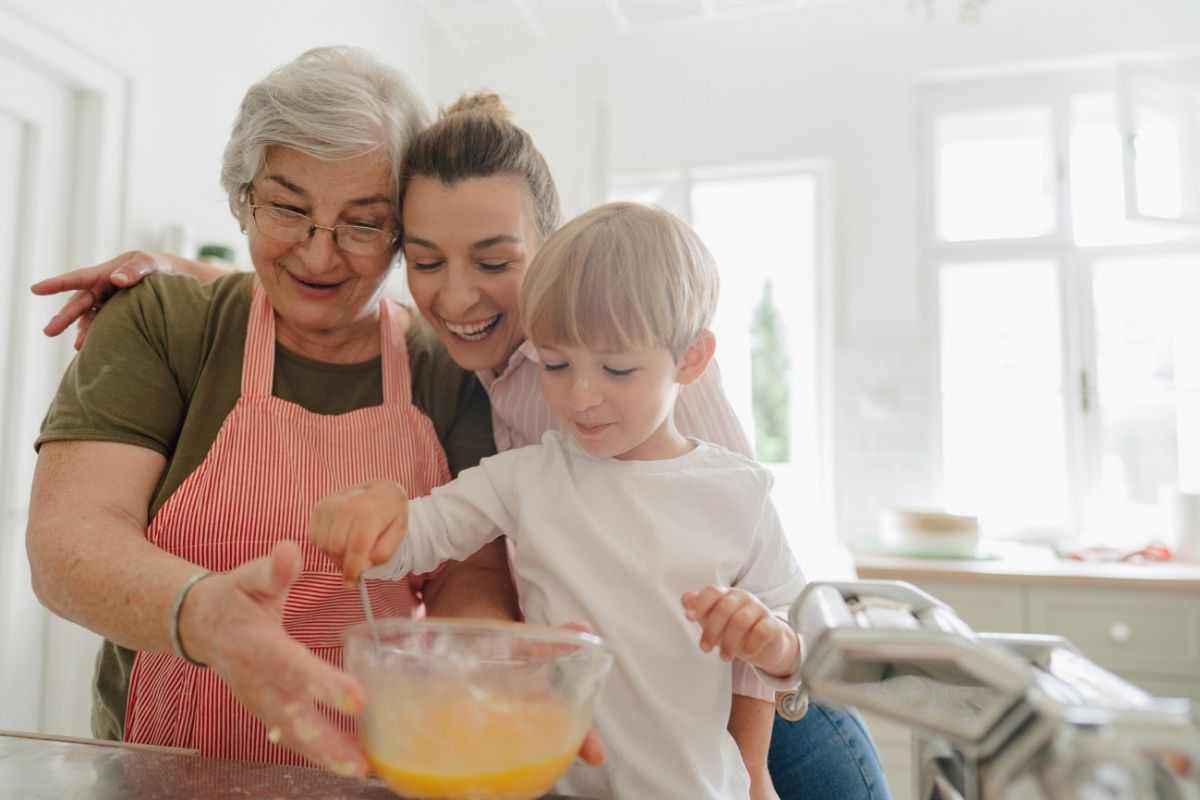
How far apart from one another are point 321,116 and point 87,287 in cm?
40

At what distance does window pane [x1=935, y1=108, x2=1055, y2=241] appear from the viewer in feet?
11.5

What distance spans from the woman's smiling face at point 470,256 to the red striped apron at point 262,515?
0.16 meters

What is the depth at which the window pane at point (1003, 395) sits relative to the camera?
3.47 metres

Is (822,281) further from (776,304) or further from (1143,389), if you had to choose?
(1143,389)

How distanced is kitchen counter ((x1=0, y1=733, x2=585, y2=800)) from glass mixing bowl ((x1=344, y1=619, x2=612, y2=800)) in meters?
0.17

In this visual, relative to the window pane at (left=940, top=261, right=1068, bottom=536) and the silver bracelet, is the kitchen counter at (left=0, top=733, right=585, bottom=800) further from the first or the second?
the window pane at (left=940, top=261, right=1068, bottom=536)

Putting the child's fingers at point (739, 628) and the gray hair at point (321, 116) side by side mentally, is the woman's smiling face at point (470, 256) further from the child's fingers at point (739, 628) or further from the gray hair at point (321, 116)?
the child's fingers at point (739, 628)

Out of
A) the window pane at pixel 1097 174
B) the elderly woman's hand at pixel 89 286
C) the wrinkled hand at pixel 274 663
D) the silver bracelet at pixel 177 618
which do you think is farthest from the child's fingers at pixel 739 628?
the window pane at pixel 1097 174

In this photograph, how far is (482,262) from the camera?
1112 mm

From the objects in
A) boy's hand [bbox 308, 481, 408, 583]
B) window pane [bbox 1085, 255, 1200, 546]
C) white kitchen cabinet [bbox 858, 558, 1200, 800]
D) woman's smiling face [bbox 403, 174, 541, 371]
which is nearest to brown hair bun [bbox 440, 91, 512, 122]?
woman's smiling face [bbox 403, 174, 541, 371]

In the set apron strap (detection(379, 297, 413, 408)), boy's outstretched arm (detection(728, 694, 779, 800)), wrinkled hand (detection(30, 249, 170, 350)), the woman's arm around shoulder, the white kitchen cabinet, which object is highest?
wrinkled hand (detection(30, 249, 170, 350))

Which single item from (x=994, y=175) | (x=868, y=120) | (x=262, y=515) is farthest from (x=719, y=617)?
(x=994, y=175)

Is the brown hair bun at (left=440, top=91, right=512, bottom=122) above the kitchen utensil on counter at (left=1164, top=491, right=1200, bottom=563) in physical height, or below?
above

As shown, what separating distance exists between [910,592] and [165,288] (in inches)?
40.2
